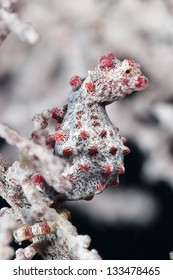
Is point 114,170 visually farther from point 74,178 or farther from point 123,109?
point 123,109

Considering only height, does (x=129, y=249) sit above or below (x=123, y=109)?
below

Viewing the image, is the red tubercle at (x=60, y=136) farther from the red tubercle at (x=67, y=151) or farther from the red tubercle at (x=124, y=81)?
the red tubercle at (x=124, y=81)

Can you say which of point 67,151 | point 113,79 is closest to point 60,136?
point 67,151

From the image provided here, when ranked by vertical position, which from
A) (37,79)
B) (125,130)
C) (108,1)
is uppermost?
(108,1)

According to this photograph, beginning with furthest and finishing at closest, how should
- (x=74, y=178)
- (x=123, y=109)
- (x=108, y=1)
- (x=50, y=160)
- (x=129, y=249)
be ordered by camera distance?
(x=129, y=249)
(x=123, y=109)
(x=108, y=1)
(x=74, y=178)
(x=50, y=160)

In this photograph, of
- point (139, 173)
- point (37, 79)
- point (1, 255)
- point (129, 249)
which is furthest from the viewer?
point (129, 249)

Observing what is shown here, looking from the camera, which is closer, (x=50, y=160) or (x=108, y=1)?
(x=50, y=160)

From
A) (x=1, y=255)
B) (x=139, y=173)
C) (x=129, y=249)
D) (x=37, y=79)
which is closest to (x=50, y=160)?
(x=1, y=255)
